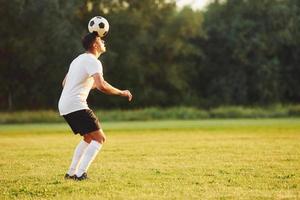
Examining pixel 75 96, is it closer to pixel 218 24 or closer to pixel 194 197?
pixel 194 197

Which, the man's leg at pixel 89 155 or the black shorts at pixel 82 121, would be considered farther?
the man's leg at pixel 89 155

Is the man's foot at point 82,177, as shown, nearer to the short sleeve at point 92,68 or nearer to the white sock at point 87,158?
the white sock at point 87,158

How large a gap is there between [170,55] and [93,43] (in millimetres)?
42473

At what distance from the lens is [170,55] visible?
167 ft

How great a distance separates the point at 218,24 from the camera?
5419cm

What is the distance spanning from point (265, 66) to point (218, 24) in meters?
6.73

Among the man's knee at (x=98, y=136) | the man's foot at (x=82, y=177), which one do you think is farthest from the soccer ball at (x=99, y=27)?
the man's foot at (x=82, y=177)

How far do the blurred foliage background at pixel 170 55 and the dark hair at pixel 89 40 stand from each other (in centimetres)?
3424

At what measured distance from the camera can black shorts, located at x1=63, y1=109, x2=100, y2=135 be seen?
841 centimetres

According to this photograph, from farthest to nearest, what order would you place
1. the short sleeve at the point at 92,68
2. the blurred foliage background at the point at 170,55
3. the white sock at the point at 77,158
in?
the blurred foliage background at the point at 170,55, the white sock at the point at 77,158, the short sleeve at the point at 92,68

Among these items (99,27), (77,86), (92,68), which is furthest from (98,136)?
(99,27)

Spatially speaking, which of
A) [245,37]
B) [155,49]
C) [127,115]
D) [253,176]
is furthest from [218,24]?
[253,176]

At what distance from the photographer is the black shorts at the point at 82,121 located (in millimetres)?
8406

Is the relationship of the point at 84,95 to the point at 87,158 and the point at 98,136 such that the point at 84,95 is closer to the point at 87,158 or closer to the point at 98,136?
the point at 98,136
